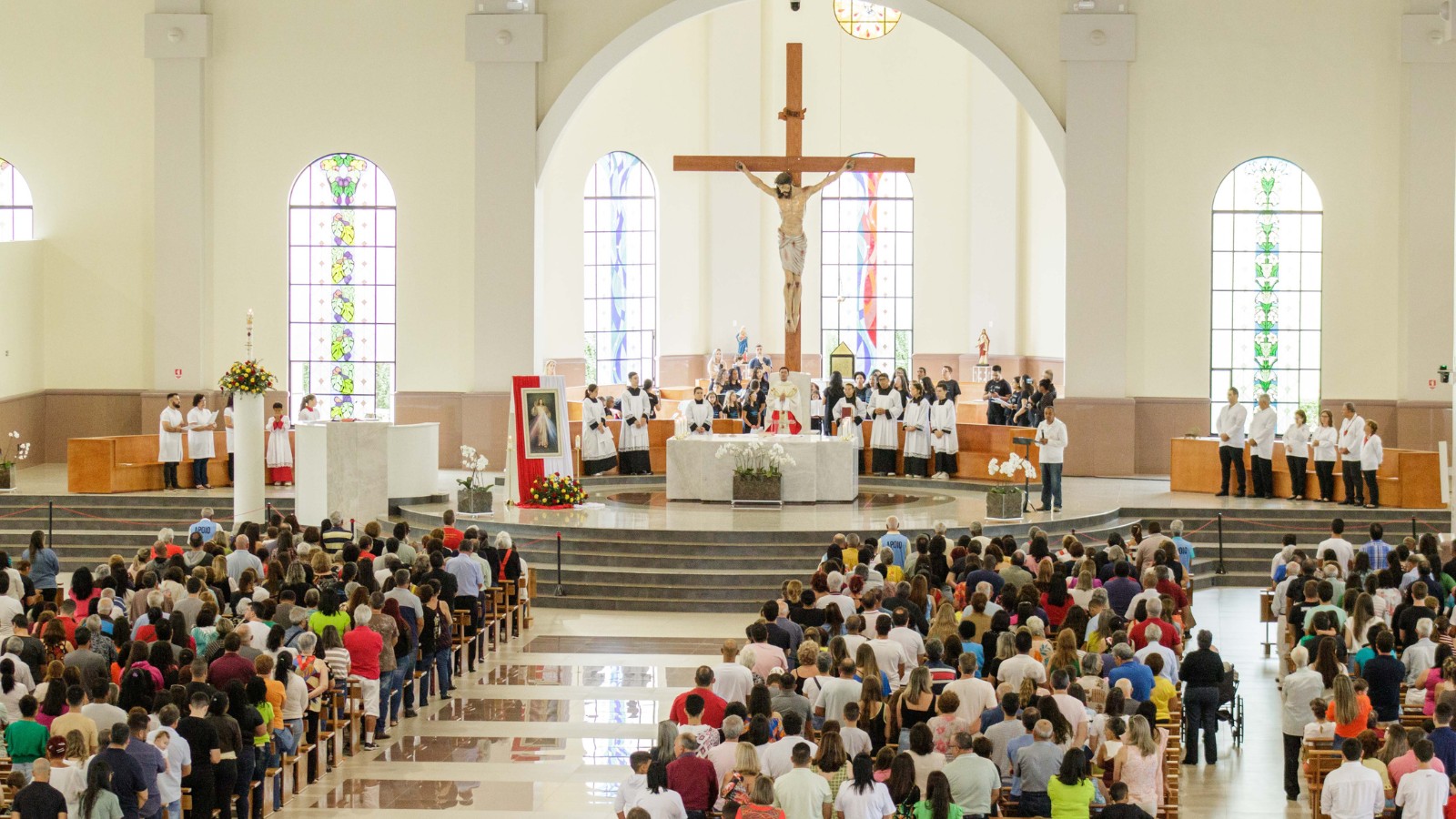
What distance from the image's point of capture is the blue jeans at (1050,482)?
2128cm

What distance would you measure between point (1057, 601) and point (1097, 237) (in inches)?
476

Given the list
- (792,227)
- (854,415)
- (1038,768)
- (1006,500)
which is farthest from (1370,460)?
(1038,768)

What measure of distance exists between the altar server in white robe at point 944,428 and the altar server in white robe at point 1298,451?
4.47m

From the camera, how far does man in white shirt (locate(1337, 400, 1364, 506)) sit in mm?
21312

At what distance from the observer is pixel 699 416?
24641 millimetres

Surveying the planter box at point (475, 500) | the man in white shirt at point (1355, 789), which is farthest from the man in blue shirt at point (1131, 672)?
the planter box at point (475, 500)

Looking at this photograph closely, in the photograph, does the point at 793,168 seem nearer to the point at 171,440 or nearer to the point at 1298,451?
the point at 1298,451

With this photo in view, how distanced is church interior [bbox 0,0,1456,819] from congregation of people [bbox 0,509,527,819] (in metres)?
0.09

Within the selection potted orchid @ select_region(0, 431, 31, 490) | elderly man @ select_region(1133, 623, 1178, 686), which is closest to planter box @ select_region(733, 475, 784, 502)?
elderly man @ select_region(1133, 623, 1178, 686)

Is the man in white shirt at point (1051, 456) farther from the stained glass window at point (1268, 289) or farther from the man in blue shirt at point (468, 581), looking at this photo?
the man in blue shirt at point (468, 581)

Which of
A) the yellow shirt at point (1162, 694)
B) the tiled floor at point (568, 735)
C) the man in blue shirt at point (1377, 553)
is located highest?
the man in blue shirt at point (1377, 553)

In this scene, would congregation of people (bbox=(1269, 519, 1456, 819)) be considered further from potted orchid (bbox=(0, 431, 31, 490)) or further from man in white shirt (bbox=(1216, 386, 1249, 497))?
potted orchid (bbox=(0, 431, 31, 490))

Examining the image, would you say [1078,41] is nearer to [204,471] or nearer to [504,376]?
[504,376]

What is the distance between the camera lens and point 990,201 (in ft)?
101
